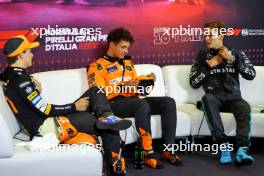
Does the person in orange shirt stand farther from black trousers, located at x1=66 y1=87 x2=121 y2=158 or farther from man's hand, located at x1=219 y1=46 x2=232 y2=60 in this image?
man's hand, located at x1=219 y1=46 x2=232 y2=60

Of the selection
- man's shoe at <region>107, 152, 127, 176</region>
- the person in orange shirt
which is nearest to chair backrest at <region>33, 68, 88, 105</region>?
the person in orange shirt

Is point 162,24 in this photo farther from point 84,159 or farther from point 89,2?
point 84,159

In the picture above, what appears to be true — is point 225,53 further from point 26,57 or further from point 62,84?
point 26,57

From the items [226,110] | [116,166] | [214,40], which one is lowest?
[116,166]

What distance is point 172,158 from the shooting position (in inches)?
149

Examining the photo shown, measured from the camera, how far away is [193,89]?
4.48 metres

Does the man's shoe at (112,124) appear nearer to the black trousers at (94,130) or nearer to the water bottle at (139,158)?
the black trousers at (94,130)

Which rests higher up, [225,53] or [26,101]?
[225,53]

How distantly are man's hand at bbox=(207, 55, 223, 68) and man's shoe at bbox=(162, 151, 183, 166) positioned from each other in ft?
3.18

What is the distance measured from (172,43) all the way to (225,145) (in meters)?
1.50

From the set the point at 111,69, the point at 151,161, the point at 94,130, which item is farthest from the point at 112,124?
the point at 111,69

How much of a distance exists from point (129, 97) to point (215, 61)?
0.92 m

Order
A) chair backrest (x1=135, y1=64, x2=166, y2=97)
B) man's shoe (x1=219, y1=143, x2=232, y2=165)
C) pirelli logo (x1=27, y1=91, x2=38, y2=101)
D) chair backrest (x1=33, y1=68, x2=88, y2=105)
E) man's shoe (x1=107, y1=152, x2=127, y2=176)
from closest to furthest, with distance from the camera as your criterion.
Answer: pirelli logo (x1=27, y1=91, x2=38, y2=101)
man's shoe (x1=107, y1=152, x2=127, y2=176)
man's shoe (x1=219, y1=143, x2=232, y2=165)
chair backrest (x1=33, y1=68, x2=88, y2=105)
chair backrest (x1=135, y1=64, x2=166, y2=97)

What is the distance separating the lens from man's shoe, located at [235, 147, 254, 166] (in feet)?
12.0
